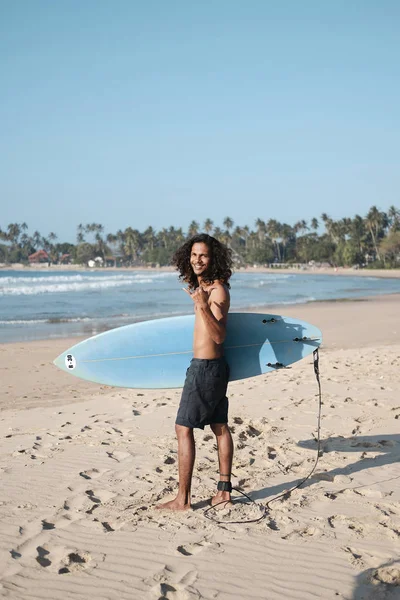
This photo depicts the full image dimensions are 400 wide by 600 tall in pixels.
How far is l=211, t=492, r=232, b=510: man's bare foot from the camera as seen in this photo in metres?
3.51

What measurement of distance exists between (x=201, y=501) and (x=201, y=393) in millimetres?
740

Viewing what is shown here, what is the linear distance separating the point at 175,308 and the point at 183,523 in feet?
58.1

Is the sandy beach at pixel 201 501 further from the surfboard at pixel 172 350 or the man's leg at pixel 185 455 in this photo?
the surfboard at pixel 172 350

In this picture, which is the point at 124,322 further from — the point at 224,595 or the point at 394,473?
the point at 224,595

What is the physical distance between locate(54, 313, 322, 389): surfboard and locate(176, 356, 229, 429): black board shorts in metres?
0.69

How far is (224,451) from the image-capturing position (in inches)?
138

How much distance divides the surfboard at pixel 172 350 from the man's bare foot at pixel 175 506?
0.93 meters

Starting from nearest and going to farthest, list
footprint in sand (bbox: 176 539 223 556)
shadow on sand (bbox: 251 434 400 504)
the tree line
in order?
footprint in sand (bbox: 176 539 223 556) < shadow on sand (bbox: 251 434 400 504) < the tree line

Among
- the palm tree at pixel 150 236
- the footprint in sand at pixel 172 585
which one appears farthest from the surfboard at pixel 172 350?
the palm tree at pixel 150 236

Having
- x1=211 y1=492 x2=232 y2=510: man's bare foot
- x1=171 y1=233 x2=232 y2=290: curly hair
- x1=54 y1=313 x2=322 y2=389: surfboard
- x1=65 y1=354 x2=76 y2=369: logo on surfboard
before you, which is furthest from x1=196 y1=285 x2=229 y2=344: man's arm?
x1=65 y1=354 x2=76 y2=369: logo on surfboard

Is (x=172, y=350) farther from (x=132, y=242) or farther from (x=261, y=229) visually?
(x=132, y=242)

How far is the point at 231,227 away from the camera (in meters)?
145

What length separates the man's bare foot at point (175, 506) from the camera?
3.43 m

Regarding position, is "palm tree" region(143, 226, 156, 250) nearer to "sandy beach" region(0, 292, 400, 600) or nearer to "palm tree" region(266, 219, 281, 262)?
"palm tree" region(266, 219, 281, 262)
